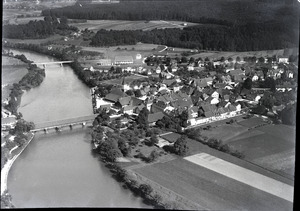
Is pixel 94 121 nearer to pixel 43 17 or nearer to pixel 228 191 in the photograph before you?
pixel 43 17

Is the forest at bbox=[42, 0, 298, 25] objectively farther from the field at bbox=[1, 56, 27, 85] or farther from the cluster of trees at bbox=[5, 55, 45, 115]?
the cluster of trees at bbox=[5, 55, 45, 115]

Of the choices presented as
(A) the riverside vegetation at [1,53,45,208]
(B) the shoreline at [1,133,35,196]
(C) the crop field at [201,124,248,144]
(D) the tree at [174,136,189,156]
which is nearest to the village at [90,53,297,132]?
(C) the crop field at [201,124,248,144]

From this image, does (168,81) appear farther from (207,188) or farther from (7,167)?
(7,167)

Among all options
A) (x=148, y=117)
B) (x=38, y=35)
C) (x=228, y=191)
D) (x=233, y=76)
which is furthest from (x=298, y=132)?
(x=233, y=76)

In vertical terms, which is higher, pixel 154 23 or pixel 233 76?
pixel 154 23

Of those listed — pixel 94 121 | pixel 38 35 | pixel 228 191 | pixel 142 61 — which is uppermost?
pixel 38 35

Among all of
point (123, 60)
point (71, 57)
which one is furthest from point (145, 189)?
point (71, 57)

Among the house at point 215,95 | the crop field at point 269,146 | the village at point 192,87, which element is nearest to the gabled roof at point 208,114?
the village at point 192,87
